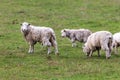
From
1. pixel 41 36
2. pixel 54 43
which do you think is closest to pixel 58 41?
pixel 54 43

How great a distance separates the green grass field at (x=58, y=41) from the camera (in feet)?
55.6

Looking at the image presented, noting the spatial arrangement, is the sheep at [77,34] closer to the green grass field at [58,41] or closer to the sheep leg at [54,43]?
the green grass field at [58,41]

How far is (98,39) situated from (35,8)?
2218cm

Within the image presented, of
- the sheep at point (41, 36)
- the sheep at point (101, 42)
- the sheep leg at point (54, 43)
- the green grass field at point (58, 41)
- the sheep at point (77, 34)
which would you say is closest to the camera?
the green grass field at point (58, 41)

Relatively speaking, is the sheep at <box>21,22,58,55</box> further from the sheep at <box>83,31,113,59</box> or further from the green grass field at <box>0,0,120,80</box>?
the sheep at <box>83,31,113,59</box>

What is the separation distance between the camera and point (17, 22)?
1336 inches

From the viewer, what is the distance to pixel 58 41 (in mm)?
26625

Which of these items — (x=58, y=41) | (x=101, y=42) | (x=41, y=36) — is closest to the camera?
(x=101, y=42)

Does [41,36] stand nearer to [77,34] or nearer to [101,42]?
[101,42]

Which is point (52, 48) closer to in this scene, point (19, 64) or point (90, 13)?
point (19, 64)

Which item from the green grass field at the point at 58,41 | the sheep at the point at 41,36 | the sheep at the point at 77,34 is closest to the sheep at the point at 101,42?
the green grass field at the point at 58,41

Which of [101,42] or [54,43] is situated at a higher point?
[101,42]

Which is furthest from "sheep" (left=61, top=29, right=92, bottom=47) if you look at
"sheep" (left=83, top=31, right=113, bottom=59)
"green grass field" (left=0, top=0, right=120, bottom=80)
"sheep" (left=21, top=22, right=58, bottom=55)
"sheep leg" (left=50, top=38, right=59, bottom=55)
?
"sheep" (left=83, top=31, right=113, bottom=59)

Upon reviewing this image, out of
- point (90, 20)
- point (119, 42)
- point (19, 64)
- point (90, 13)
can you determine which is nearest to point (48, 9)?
point (90, 13)
